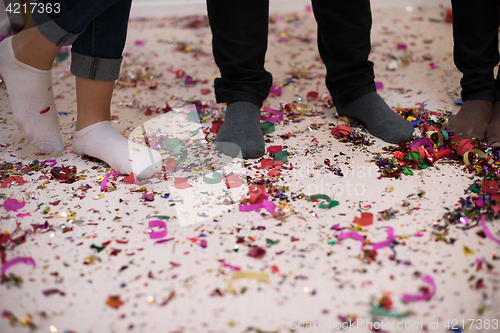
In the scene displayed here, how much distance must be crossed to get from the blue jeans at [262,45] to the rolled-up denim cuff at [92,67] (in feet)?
1.09

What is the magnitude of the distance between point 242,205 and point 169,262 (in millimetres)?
236

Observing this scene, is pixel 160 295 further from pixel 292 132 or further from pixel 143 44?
pixel 143 44

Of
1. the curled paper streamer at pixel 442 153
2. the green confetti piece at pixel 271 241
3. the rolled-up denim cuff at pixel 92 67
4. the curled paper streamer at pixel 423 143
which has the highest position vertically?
the rolled-up denim cuff at pixel 92 67

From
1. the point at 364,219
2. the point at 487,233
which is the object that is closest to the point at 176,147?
the point at 364,219

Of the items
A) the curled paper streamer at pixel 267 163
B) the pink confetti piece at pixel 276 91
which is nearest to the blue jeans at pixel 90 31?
the curled paper streamer at pixel 267 163

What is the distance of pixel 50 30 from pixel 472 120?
1.23 meters

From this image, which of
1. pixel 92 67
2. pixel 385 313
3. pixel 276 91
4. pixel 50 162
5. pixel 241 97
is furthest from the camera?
pixel 276 91

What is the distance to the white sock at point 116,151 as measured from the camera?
1.05 meters

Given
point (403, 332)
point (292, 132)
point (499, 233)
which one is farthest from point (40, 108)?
point (499, 233)

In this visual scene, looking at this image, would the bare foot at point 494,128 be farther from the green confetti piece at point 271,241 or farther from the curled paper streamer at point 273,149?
the green confetti piece at point 271,241

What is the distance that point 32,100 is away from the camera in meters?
1.05

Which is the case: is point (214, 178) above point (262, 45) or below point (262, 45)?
below

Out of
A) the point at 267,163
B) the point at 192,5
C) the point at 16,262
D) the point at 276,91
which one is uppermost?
the point at 192,5

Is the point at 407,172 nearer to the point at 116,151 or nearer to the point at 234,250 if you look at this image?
the point at 234,250
